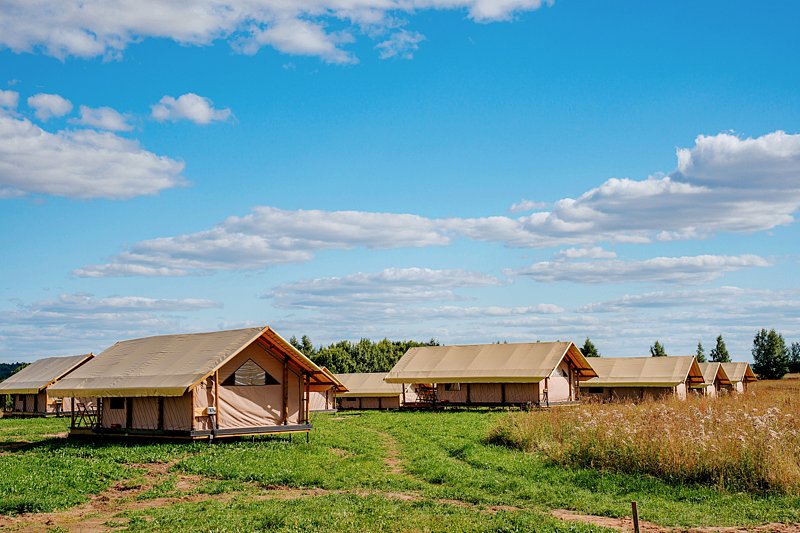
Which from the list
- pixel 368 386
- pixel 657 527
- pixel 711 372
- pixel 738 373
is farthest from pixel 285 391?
pixel 738 373

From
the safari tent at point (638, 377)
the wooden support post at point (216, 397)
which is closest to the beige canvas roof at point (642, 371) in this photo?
the safari tent at point (638, 377)

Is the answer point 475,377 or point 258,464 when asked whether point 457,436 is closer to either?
point 258,464

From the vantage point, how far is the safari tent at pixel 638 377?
66688mm

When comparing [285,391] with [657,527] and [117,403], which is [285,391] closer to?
[117,403]

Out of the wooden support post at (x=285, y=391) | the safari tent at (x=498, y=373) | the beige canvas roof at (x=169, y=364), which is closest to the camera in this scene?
the beige canvas roof at (x=169, y=364)

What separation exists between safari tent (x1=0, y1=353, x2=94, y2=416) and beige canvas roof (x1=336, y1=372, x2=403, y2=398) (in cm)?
2369

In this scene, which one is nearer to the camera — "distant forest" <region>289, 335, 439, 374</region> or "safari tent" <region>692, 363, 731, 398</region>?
"safari tent" <region>692, 363, 731, 398</region>

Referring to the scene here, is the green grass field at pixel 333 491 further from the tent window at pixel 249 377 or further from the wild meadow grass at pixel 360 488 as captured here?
the tent window at pixel 249 377

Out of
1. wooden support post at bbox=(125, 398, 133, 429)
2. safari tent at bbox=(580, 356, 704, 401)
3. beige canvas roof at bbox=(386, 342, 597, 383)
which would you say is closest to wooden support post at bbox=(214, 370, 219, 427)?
wooden support post at bbox=(125, 398, 133, 429)

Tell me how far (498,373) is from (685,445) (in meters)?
36.2

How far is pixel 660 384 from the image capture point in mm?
66250

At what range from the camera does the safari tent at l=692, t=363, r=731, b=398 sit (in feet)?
248

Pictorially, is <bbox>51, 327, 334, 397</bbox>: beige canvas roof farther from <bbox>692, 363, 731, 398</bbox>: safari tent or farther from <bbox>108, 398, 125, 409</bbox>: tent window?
<bbox>692, 363, 731, 398</bbox>: safari tent

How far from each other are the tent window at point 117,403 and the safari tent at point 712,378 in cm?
5588
